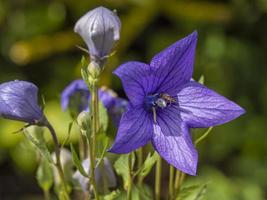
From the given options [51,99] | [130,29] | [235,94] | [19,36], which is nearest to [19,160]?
[51,99]

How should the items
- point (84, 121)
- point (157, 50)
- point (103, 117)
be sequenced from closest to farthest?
point (84, 121) < point (103, 117) < point (157, 50)

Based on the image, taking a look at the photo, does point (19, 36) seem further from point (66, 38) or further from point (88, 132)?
point (88, 132)

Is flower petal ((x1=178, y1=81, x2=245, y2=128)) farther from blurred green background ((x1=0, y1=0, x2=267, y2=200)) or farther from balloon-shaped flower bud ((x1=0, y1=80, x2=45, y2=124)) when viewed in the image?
blurred green background ((x1=0, y1=0, x2=267, y2=200))

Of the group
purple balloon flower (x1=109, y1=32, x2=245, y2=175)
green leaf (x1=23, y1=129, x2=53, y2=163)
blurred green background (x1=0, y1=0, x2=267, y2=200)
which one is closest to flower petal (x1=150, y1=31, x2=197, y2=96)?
purple balloon flower (x1=109, y1=32, x2=245, y2=175)

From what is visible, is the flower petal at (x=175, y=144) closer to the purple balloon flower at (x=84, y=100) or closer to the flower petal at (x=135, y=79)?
the flower petal at (x=135, y=79)

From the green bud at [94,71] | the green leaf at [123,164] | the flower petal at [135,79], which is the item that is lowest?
the green leaf at [123,164]

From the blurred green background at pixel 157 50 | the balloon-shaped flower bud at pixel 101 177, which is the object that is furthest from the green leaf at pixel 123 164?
the blurred green background at pixel 157 50

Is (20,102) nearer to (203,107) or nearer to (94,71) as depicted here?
(94,71)

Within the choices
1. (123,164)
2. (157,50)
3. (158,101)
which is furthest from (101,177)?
(157,50)
